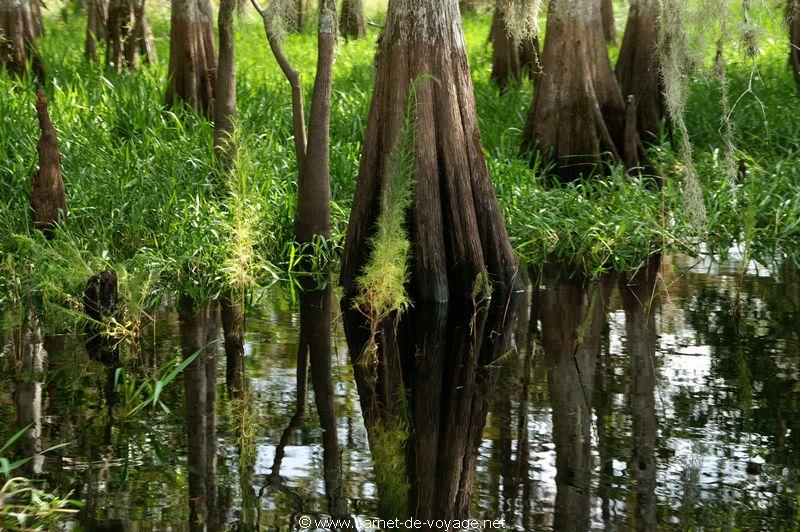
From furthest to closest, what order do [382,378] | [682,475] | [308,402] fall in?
[382,378]
[308,402]
[682,475]

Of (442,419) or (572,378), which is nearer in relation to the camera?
(442,419)

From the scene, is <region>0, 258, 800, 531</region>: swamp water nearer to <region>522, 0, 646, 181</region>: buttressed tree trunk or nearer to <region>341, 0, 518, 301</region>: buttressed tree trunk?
<region>341, 0, 518, 301</region>: buttressed tree trunk

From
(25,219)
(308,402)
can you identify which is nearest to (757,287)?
(308,402)

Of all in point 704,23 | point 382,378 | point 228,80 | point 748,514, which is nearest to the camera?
point 748,514

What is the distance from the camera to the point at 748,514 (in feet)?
14.7

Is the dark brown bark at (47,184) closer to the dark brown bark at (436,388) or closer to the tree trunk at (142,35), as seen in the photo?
the dark brown bark at (436,388)

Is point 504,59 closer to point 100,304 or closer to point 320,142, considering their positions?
point 320,142

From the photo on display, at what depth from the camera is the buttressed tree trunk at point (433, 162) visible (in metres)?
8.27

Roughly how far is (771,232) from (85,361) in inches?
253

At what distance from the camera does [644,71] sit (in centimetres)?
1341

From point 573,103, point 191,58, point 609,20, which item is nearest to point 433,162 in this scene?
point 573,103

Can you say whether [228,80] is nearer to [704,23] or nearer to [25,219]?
[25,219]

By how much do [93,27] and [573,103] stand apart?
8.61 m

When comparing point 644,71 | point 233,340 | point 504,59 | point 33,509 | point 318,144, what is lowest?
point 33,509
